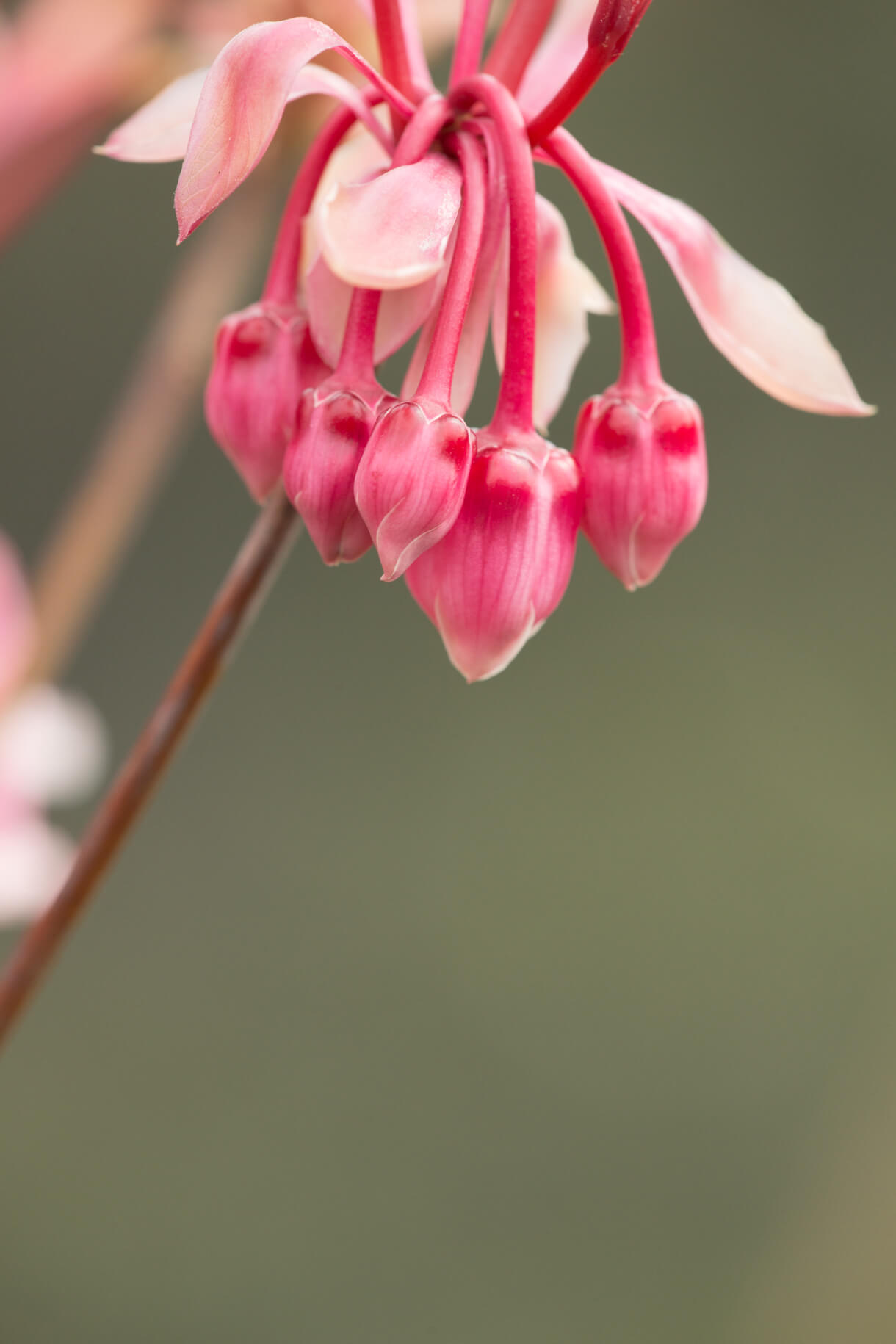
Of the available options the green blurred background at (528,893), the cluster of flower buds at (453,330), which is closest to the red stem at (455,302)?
the cluster of flower buds at (453,330)

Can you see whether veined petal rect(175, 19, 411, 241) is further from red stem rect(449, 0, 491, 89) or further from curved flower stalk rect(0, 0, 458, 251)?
curved flower stalk rect(0, 0, 458, 251)

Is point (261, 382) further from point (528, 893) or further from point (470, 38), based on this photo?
point (528, 893)


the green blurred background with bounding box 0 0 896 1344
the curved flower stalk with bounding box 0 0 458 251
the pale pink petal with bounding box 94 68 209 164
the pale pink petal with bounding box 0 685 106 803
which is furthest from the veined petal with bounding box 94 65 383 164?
the green blurred background with bounding box 0 0 896 1344

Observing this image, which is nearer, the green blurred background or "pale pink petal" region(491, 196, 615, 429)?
"pale pink petal" region(491, 196, 615, 429)

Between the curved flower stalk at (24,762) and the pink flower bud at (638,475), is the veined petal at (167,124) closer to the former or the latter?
the pink flower bud at (638,475)

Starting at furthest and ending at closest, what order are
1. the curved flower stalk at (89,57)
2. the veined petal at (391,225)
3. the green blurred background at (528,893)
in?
the green blurred background at (528,893)
the curved flower stalk at (89,57)
the veined petal at (391,225)

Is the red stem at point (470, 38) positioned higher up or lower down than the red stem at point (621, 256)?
higher up

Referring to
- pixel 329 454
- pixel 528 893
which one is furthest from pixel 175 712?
pixel 528 893
